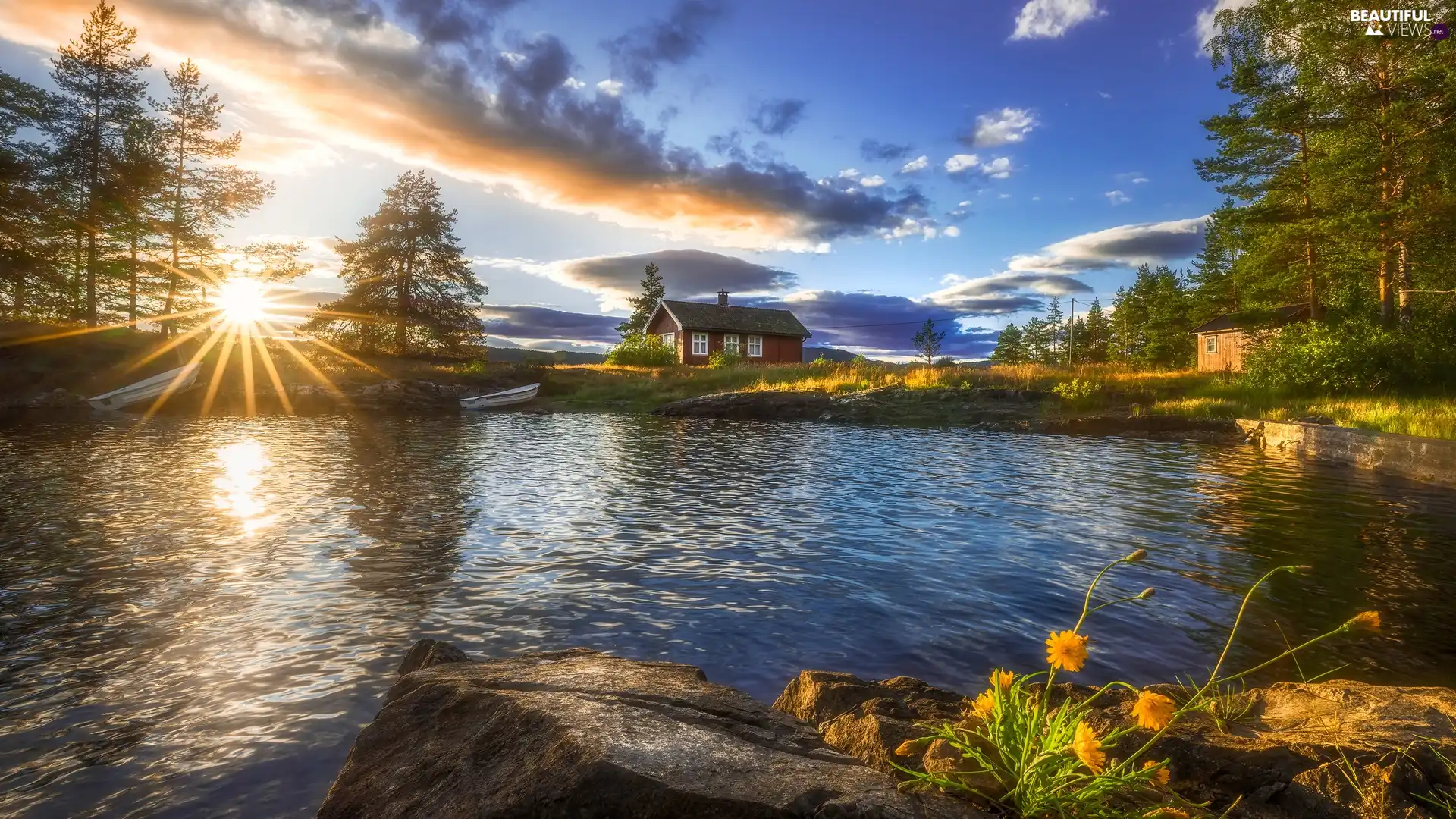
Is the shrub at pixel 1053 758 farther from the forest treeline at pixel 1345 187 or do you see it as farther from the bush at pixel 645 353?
the bush at pixel 645 353

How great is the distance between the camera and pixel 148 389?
1126 inches

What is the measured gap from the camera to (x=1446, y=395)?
2198cm

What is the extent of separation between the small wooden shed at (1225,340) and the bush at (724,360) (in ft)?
99.4

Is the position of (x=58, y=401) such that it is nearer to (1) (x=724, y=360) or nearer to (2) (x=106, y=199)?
(2) (x=106, y=199)

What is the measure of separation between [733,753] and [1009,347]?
366 ft

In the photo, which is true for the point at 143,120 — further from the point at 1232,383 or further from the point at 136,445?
the point at 1232,383

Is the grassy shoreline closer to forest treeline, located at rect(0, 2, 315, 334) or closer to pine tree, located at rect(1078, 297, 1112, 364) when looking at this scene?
forest treeline, located at rect(0, 2, 315, 334)

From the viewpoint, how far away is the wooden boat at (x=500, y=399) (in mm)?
34906

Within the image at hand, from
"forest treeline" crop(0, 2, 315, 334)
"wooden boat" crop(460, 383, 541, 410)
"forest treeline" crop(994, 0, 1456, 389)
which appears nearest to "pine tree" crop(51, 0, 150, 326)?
"forest treeline" crop(0, 2, 315, 334)

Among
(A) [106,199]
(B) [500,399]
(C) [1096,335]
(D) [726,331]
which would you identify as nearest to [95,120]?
(A) [106,199]

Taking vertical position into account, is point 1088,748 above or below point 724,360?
below

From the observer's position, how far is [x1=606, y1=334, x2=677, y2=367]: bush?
2141 inches

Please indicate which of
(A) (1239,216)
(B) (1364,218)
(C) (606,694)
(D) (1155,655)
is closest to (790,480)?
(D) (1155,655)

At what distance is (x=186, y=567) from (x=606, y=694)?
6338mm
